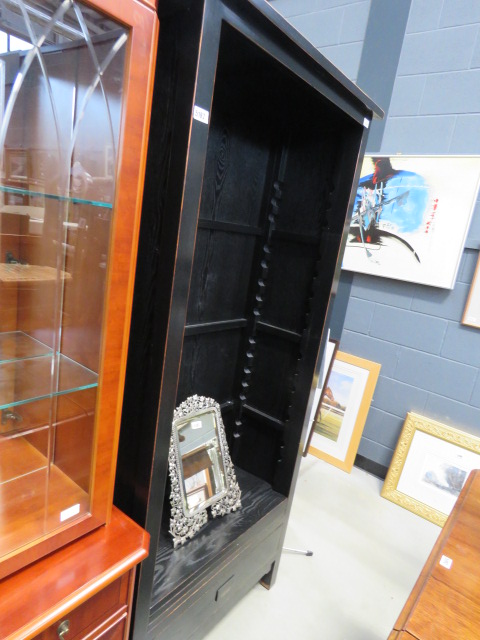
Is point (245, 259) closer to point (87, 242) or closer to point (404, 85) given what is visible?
point (87, 242)

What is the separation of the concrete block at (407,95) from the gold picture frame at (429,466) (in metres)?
1.81

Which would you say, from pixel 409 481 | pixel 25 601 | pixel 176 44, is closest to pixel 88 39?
pixel 176 44

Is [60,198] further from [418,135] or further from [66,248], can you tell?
[418,135]

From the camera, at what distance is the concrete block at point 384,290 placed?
7.70ft

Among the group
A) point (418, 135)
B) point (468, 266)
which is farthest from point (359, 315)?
point (418, 135)

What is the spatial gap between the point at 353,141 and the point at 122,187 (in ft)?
3.01

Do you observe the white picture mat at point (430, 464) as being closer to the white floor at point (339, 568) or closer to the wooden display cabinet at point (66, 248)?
the white floor at point (339, 568)


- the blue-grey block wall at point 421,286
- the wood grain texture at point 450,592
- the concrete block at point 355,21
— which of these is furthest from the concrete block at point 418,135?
the wood grain texture at point 450,592

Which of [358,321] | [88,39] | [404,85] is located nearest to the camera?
[88,39]

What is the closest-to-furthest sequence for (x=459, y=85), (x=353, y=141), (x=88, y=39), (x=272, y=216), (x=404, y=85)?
(x=88, y=39) < (x=353, y=141) < (x=272, y=216) < (x=459, y=85) < (x=404, y=85)

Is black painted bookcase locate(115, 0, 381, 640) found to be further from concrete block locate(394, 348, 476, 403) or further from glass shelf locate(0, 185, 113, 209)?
concrete block locate(394, 348, 476, 403)

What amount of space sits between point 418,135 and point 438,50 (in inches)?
16.7

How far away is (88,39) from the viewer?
0.69 meters

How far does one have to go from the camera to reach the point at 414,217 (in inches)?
89.1
